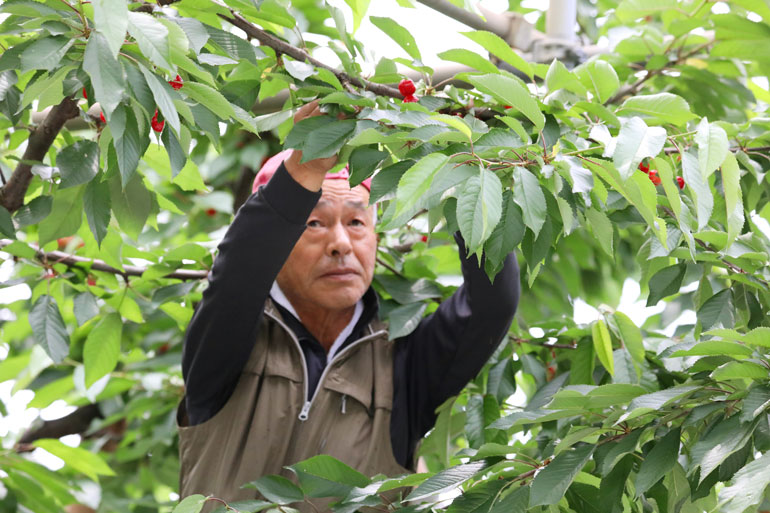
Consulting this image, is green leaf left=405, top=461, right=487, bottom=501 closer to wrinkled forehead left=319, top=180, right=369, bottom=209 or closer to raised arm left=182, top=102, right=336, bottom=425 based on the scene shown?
raised arm left=182, top=102, right=336, bottom=425

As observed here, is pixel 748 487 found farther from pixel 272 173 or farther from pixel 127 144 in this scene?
pixel 272 173

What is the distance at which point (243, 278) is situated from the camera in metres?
1.74

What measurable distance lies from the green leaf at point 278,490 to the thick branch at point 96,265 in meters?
0.66

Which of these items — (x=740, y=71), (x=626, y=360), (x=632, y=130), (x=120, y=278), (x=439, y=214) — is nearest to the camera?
(x=632, y=130)

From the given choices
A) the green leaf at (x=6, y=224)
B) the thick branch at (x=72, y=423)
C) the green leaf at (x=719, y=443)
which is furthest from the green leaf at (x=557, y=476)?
the thick branch at (x=72, y=423)

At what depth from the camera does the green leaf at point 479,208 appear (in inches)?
46.7

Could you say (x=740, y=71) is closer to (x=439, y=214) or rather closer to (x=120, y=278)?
(x=439, y=214)

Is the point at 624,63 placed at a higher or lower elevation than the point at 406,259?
higher

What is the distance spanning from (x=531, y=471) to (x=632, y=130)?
533 mm

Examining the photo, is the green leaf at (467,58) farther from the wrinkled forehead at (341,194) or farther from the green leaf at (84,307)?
the green leaf at (84,307)

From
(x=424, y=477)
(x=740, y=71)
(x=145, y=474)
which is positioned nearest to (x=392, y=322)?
(x=424, y=477)

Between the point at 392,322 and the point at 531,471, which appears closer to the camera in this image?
the point at 531,471

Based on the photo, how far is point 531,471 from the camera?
1.52 metres

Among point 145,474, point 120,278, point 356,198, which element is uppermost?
point 356,198
